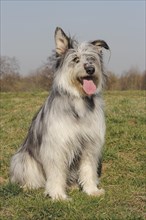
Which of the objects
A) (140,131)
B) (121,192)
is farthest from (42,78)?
(121,192)

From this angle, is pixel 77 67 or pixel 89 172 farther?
pixel 89 172

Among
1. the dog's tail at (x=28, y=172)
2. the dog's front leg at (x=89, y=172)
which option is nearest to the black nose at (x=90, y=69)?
the dog's front leg at (x=89, y=172)

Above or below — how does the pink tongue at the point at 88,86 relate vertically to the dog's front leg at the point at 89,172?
above

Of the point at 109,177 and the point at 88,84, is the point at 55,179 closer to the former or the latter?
the point at 88,84

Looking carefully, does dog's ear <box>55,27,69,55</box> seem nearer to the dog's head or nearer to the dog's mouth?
the dog's head

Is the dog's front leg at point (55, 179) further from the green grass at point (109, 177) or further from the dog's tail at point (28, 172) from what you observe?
the dog's tail at point (28, 172)

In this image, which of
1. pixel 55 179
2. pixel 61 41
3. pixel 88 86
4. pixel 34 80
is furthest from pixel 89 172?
pixel 34 80

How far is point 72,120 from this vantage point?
18.5 ft

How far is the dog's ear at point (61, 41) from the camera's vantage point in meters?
5.72

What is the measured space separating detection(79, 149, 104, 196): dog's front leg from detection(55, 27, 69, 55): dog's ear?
4.29ft

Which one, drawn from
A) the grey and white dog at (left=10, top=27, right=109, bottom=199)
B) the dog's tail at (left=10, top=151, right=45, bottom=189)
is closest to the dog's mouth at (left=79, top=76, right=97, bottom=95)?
the grey and white dog at (left=10, top=27, right=109, bottom=199)

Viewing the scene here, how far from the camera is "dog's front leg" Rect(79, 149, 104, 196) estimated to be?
5.93 meters

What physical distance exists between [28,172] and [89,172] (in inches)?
32.9

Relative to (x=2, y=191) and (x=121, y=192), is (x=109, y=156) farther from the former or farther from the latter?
(x=2, y=191)
